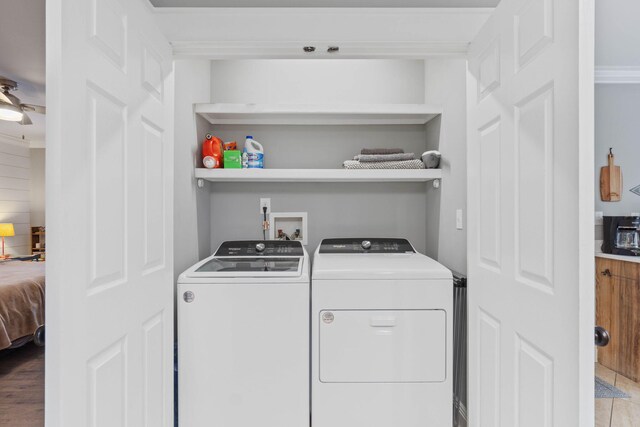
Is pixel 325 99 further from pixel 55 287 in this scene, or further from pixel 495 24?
pixel 55 287

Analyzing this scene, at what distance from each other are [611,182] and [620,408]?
6.28ft

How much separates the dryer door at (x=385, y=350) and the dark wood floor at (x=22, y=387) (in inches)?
73.9

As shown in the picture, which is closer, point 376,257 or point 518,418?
point 518,418

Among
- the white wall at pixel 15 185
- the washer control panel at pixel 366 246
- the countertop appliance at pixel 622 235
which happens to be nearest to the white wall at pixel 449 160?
the washer control panel at pixel 366 246

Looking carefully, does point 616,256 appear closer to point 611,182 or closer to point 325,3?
point 611,182

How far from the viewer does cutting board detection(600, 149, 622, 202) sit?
3.29 m

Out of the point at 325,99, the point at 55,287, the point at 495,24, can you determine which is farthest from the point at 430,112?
the point at 55,287

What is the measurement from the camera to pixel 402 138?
2.67 meters

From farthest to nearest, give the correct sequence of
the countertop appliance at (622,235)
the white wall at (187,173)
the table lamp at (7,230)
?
the countertop appliance at (622,235), the table lamp at (7,230), the white wall at (187,173)

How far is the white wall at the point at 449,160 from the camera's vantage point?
2.03m

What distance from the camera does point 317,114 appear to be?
2.39m

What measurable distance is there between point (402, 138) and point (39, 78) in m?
2.73

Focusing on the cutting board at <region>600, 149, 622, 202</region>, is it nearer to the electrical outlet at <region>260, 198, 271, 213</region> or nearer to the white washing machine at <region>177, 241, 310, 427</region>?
the electrical outlet at <region>260, 198, 271, 213</region>

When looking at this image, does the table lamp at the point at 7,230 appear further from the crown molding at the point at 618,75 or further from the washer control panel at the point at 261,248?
the crown molding at the point at 618,75
